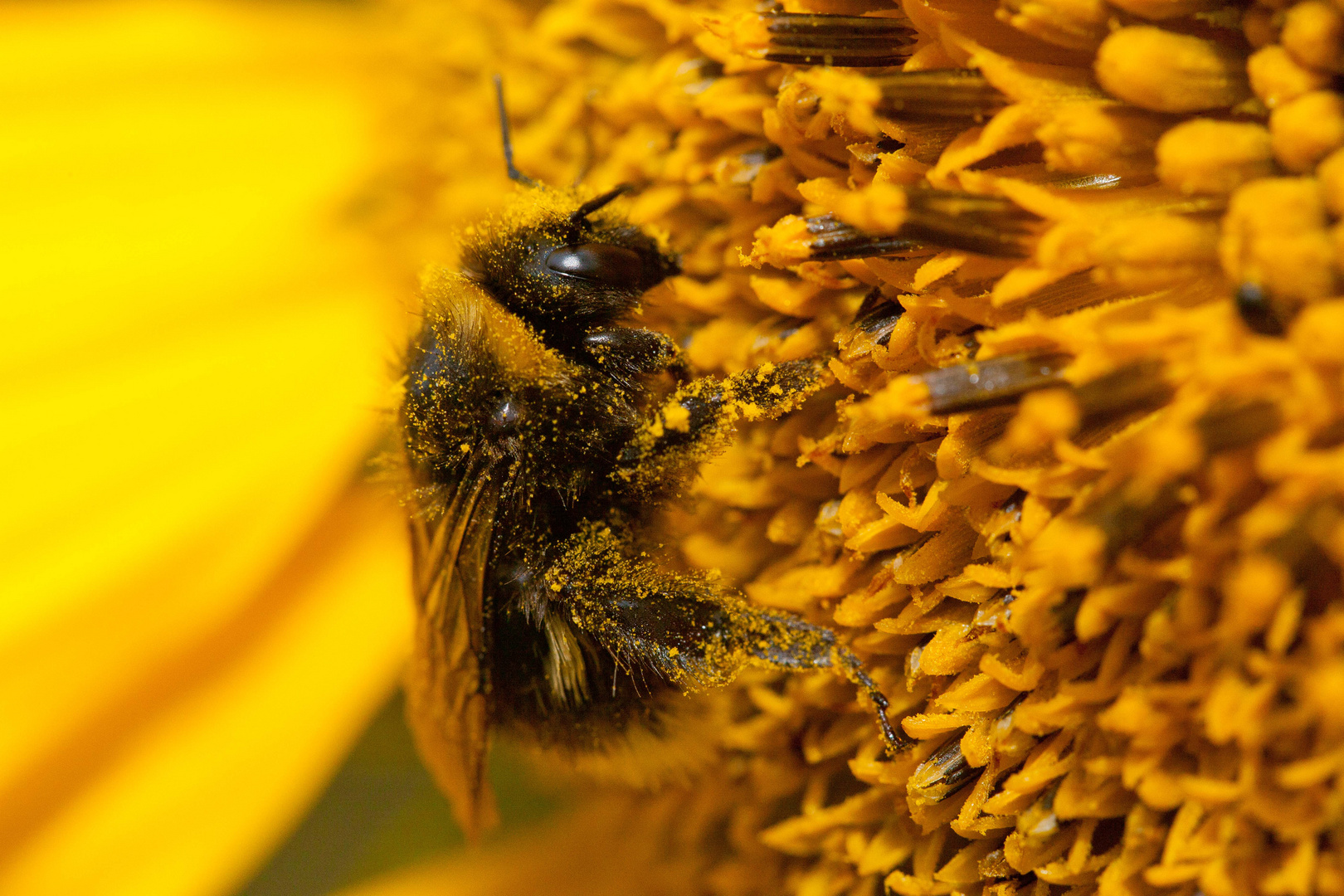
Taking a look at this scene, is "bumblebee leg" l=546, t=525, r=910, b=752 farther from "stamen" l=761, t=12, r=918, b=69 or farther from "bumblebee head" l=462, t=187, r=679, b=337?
"stamen" l=761, t=12, r=918, b=69

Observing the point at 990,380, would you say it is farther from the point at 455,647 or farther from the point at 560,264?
the point at 455,647

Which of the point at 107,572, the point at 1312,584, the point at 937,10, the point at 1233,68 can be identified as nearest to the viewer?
the point at 1312,584

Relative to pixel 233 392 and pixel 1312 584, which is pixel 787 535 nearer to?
pixel 1312 584

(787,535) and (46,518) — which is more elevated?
(787,535)

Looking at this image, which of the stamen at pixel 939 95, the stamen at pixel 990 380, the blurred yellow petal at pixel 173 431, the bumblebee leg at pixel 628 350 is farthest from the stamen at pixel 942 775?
the blurred yellow petal at pixel 173 431

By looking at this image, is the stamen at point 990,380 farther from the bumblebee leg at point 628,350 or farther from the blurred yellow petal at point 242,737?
the blurred yellow petal at point 242,737

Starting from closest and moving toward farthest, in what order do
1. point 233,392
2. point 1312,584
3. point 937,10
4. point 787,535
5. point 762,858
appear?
1. point 1312,584
2. point 937,10
3. point 787,535
4. point 762,858
5. point 233,392

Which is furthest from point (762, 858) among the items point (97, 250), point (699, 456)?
point (97, 250)
